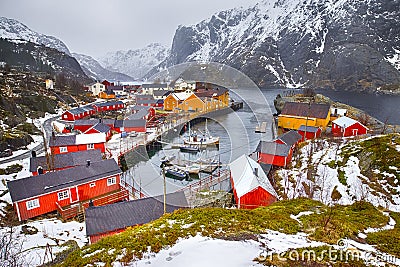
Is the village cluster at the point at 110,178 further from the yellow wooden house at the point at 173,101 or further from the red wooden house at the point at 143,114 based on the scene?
the yellow wooden house at the point at 173,101

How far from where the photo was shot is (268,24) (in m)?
155

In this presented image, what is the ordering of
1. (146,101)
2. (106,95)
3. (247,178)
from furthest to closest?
(106,95)
(146,101)
(247,178)

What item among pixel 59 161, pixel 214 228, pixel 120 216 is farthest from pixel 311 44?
pixel 214 228

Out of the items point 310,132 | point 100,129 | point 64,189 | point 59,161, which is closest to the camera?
point 64,189

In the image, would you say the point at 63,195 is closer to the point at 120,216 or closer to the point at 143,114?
the point at 120,216

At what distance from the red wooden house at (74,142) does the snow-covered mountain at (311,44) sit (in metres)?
57.5

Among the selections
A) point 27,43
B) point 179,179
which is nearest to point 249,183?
point 179,179

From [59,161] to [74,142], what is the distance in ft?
17.6

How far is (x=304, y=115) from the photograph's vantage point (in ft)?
85.1

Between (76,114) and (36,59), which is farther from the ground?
(36,59)

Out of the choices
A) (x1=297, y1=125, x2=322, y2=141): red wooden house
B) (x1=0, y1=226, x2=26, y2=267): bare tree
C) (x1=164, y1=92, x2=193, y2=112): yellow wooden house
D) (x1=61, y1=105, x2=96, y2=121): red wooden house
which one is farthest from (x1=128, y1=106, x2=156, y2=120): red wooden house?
(x1=0, y1=226, x2=26, y2=267): bare tree

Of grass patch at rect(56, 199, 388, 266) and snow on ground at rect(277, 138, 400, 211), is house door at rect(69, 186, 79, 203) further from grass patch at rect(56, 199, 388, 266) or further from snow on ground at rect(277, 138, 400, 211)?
grass patch at rect(56, 199, 388, 266)

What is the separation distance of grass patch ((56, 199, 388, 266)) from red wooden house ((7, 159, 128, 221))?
34.8 ft

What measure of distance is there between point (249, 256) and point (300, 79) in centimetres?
11930
